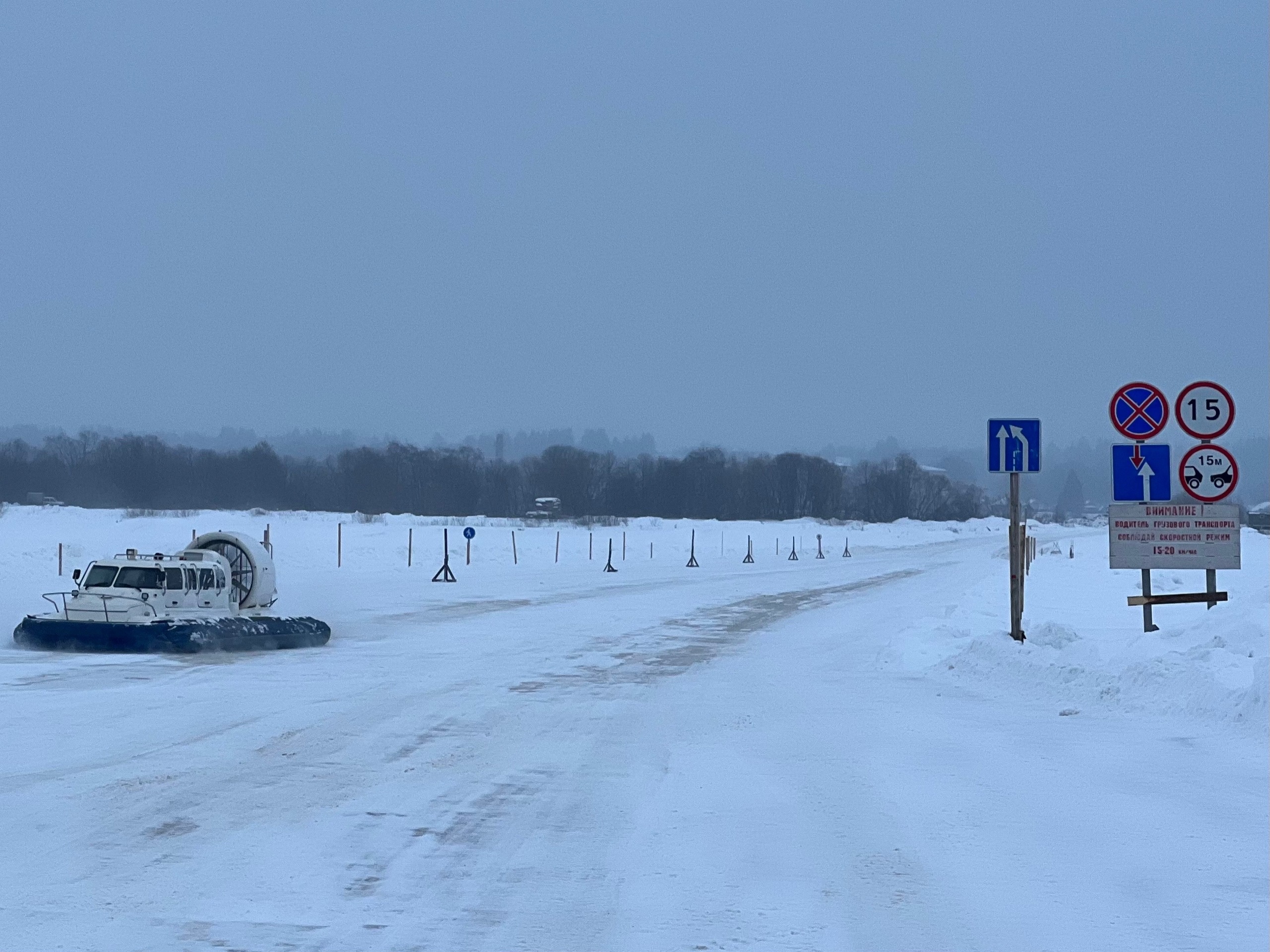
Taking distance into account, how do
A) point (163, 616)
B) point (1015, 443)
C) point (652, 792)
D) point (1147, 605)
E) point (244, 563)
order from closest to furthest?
point (652, 792), point (1147, 605), point (1015, 443), point (163, 616), point (244, 563)

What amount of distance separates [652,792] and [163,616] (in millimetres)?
12347

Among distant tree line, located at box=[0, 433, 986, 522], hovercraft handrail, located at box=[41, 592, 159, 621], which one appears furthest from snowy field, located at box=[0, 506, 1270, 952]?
distant tree line, located at box=[0, 433, 986, 522]

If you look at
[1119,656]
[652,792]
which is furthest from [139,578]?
[1119,656]

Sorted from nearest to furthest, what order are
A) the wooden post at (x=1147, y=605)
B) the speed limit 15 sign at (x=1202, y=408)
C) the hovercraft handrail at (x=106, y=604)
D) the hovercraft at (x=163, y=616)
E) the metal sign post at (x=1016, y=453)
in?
the speed limit 15 sign at (x=1202, y=408) → the wooden post at (x=1147, y=605) → the metal sign post at (x=1016, y=453) → the hovercraft at (x=163, y=616) → the hovercraft handrail at (x=106, y=604)

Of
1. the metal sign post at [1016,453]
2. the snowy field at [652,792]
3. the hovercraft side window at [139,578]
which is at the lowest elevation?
the snowy field at [652,792]

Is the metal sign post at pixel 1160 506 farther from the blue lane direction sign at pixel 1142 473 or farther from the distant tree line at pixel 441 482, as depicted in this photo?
the distant tree line at pixel 441 482

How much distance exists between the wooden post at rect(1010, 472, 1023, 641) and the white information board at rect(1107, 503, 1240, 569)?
3.87 feet

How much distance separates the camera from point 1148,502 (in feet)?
55.8

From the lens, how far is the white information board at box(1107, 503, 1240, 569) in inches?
655

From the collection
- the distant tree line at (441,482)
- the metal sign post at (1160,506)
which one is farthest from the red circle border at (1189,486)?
the distant tree line at (441,482)

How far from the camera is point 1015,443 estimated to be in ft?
58.1

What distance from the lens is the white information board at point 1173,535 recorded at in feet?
54.5

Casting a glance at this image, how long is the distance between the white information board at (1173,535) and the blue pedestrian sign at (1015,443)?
4.41ft

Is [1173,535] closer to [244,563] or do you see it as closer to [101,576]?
[244,563]
